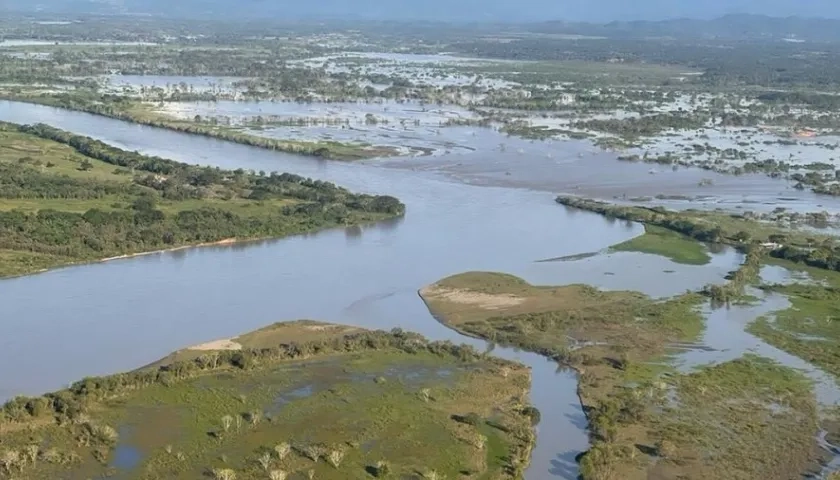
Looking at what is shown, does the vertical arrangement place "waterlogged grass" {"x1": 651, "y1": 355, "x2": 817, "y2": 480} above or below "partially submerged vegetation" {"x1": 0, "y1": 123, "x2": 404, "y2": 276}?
below

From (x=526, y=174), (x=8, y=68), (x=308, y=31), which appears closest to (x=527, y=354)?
(x=526, y=174)

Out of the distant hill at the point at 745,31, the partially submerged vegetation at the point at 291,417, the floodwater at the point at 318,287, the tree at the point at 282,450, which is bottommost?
the floodwater at the point at 318,287

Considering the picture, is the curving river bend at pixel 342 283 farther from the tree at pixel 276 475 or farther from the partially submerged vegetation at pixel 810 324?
the tree at pixel 276 475

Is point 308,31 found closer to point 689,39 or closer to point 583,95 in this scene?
point 689,39

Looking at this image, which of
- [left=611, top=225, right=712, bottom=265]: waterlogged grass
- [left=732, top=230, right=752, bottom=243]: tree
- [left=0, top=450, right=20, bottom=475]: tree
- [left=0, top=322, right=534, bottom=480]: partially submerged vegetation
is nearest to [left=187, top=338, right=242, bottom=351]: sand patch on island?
[left=0, top=322, right=534, bottom=480]: partially submerged vegetation

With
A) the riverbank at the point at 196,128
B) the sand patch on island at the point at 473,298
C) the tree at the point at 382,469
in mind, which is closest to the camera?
the tree at the point at 382,469

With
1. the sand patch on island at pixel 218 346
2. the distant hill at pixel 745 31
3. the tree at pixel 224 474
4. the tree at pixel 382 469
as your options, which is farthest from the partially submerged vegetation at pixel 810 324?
the distant hill at pixel 745 31

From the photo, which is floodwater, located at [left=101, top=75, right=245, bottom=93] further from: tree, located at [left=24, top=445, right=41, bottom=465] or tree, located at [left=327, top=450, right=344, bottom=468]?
tree, located at [left=327, top=450, right=344, bottom=468]
